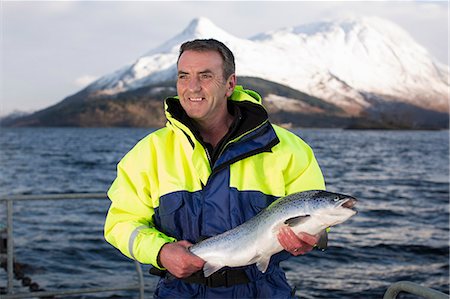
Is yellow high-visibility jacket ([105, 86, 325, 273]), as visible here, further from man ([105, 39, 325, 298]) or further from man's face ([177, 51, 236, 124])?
man's face ([177, 51, 236, 124])

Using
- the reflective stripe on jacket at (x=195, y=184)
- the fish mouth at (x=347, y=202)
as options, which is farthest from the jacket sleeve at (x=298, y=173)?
the fish mouth at (x=347, y=202)

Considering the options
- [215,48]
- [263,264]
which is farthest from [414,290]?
[215,48]

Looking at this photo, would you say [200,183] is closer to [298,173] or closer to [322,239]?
[298,173]

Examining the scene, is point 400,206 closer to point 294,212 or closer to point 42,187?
point 42,187

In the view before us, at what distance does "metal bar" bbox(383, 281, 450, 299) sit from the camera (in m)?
3.09

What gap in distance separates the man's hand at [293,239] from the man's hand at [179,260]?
1.56 ft

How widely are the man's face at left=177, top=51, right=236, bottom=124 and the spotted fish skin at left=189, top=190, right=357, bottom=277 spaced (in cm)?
73

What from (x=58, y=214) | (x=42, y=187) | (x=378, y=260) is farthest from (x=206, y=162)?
(x=42, y=187)

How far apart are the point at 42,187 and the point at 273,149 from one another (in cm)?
3966

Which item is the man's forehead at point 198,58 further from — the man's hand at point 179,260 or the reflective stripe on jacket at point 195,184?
the man's hand at point 179,260

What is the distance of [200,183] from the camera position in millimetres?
3480

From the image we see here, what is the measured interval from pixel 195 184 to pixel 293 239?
25.7 inches

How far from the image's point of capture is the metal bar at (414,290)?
309 centimetres

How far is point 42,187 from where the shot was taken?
4103 centimetres
